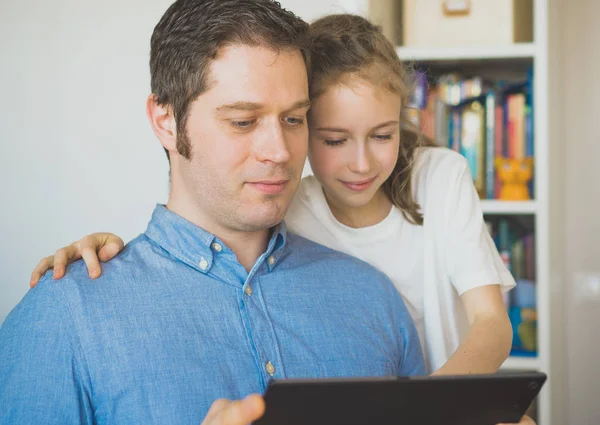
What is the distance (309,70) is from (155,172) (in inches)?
36.3

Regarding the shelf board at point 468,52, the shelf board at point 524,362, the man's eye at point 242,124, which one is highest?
the shelf board at point 468,52

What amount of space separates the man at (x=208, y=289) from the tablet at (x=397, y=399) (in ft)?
1.18

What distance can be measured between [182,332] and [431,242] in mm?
588

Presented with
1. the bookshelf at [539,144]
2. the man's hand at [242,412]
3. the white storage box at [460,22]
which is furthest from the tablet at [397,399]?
the white storage box at [460,22]

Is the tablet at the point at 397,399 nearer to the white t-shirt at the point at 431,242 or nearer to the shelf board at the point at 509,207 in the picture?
the white t-shirt at the point at 431,242

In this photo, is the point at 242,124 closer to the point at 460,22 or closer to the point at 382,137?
the point at 382,137

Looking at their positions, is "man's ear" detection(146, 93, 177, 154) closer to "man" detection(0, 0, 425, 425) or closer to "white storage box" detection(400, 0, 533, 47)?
"man" detection(0, 0, 425, 425)

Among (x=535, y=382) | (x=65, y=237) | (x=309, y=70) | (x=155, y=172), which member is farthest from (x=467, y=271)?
(x=65, y=237)

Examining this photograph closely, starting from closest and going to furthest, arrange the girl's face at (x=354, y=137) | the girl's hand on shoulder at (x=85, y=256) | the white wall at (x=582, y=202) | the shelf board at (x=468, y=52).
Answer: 1. the girl's hand on shoulder at (x=85, y=256)
2. the girl's face at (x=354, y=137)
3. the shelf board at (x=468, y=52)
4. the white wall at (x=582, y=202)

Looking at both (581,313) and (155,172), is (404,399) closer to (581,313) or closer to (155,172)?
(155,172)

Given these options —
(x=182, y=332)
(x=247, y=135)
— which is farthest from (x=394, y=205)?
(x=182, y=332)

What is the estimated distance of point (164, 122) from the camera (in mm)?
1322

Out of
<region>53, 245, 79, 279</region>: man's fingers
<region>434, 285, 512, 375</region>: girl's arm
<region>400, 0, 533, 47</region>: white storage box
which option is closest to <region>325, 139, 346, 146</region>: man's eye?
<region>434, 285, 512, 375</region>: girl's arm

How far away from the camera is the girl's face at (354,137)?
4.62 feet
